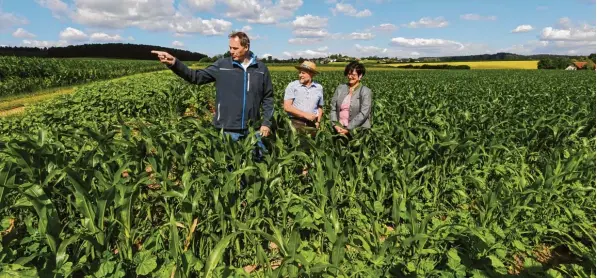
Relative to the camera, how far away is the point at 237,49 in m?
3.60

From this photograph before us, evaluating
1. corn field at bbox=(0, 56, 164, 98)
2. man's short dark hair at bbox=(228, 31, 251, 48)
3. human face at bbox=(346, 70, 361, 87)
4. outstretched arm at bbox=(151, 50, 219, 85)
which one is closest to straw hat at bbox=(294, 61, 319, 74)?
human face at bbox=(346, 70, 361, 87)

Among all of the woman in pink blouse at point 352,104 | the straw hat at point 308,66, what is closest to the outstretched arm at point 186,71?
the straw hat at point 308,66

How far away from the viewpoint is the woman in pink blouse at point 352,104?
458cm

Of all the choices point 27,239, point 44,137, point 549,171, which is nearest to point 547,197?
point 549,171

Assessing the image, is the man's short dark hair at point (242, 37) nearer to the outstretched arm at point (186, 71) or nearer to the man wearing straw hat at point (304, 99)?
the outstretched arm at point (186, 71)

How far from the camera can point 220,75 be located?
3.80 m

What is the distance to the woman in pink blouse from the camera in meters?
4.58

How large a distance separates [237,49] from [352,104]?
181 cm

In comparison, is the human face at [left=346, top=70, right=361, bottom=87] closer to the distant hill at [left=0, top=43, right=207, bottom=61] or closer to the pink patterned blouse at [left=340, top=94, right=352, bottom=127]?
the pink patterned blouse at [left=340, top=94, right=352, bottom=127]

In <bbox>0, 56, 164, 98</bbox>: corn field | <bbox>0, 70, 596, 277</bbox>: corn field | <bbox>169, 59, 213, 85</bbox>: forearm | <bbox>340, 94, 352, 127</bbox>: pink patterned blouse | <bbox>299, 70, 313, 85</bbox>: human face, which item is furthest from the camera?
<bbox>0, 56, 164, 98</bbox>: corn field

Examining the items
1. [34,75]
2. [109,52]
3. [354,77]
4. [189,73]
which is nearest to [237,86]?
[189,73]

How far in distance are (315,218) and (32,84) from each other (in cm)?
2486

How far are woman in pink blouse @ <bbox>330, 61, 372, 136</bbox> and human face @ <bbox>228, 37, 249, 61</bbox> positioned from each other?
1458mm

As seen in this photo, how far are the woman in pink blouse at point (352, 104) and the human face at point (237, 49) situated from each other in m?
1.46
